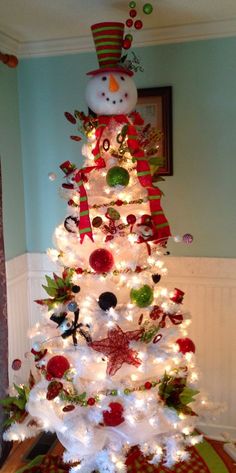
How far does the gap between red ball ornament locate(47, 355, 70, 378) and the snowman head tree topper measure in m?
1.07

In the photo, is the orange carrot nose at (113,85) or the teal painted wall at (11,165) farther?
the teal painted wall at (11,165)

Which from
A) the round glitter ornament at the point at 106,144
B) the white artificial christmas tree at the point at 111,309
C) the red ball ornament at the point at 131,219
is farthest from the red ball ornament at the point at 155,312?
the round glitter ornament at the point at 106,144

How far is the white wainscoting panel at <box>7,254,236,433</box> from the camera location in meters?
2.27

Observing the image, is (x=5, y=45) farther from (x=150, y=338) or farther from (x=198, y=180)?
(x=150, y=338)

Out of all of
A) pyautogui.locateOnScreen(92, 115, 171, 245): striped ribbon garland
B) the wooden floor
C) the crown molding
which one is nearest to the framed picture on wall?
the crown molding

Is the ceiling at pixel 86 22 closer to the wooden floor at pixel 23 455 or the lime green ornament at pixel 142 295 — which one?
the lime green ornament at pixel 142 295

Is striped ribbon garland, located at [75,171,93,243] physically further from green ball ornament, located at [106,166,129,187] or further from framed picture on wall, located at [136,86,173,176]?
framed picture on wall, located at [136,86,173,176]

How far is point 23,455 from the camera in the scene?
2256 mm

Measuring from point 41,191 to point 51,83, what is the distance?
60 cm

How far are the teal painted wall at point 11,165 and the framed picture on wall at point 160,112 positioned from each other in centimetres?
70

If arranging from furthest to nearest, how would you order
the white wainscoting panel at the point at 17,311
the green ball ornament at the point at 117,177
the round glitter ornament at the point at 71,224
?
1. the white wainscoting panel at the point at 17,311
2. the round glitter ornament at the point at 71,224
3. the green ball ornament at the point at 117,177

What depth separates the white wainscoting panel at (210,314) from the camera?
2273mm

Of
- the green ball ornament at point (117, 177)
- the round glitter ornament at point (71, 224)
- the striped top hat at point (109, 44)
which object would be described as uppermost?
the striped top hat at point (109, 44)

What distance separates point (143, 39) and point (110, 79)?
0.57m
